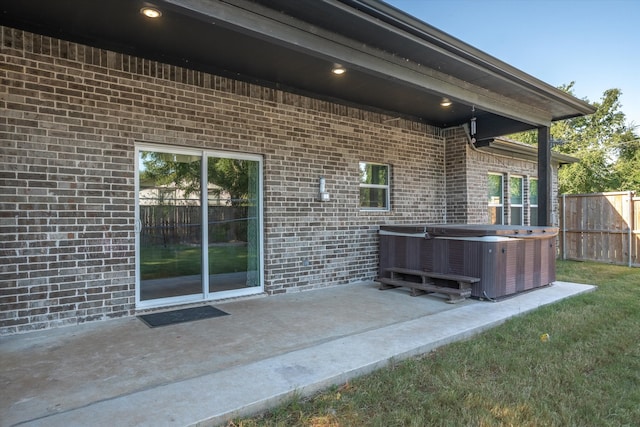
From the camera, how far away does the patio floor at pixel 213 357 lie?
2.55 m

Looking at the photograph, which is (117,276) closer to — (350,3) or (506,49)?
(350,3)

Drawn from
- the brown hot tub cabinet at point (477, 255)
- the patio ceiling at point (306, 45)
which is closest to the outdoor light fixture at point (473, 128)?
the patio ceiling at point (306, 45)

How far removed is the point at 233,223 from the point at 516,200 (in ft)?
27.4

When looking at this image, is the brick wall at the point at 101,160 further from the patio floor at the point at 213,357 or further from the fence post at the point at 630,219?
the fence post at the point at 630,219

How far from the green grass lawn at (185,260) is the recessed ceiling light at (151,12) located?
107 inches

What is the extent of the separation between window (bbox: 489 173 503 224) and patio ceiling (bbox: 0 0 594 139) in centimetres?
326

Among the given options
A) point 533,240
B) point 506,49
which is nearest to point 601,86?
point 506,49

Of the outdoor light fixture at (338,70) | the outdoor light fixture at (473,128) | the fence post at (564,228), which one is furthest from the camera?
the fence post at (564,228)

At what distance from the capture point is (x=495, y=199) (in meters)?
10.2


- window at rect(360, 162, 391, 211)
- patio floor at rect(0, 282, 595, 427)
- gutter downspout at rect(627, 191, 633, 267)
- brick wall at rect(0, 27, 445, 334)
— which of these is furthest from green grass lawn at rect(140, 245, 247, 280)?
gutter downspout at rect(627, 191, 633, 267)

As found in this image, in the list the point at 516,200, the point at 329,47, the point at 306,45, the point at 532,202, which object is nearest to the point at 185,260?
the point at 306,45

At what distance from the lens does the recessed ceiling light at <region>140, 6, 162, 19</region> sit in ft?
12.5

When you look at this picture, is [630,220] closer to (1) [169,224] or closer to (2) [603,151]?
(1) [169,224]

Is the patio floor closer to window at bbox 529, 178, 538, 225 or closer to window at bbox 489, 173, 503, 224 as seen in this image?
window at bbox 489, 173, 503, 224
